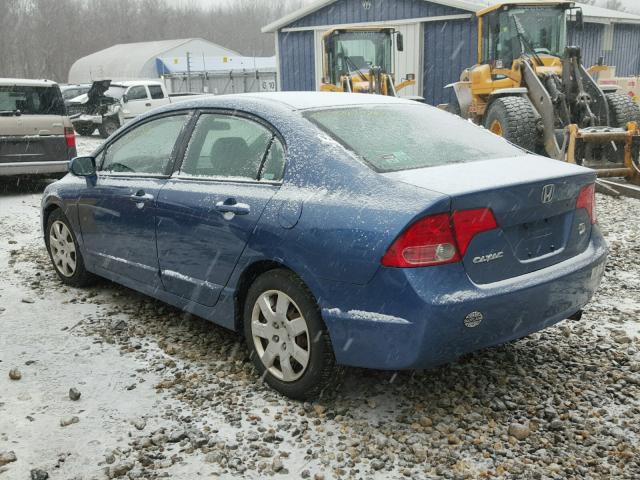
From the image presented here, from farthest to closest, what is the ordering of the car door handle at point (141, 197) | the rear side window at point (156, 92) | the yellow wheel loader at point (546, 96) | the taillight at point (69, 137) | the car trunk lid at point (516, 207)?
the rear side window at point (156, 92), the taillight at point (69, 137), the yellow wheel loader at point (546, 96), the car door handle at point (141, 197), the car trunk lid at point (516, 207)

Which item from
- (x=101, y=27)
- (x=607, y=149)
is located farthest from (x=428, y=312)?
(x=101, y=27)

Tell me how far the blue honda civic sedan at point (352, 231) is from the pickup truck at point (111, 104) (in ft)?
57.6

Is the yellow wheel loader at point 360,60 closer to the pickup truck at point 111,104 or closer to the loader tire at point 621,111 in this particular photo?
the loader tire at point 621,111

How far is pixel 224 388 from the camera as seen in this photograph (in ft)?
11.8

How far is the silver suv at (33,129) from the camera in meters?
9.97

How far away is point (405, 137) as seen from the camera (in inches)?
140

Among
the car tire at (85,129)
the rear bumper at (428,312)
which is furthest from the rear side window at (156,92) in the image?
the rear bumper at (428,312)

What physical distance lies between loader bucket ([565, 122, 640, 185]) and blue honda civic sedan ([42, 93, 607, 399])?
18.1 ft

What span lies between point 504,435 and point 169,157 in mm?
2629

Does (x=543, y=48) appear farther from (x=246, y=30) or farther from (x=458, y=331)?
(x=246, y=30)

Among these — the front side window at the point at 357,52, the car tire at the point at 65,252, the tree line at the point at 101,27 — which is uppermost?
the tree line at the point at 101,27

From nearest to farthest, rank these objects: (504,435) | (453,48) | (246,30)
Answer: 1. (504,435)
2. (453,48)
3. (246,30)

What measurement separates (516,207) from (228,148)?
1.73 m

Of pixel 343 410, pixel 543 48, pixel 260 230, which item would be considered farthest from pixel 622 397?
pixel 543 48
